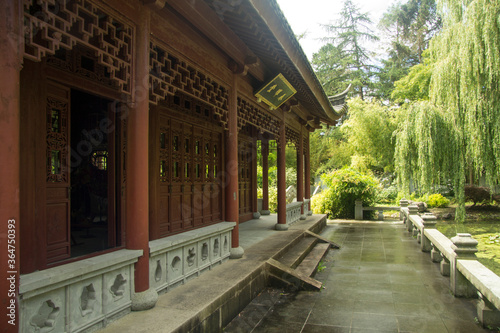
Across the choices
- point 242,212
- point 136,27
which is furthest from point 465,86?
point 136,27

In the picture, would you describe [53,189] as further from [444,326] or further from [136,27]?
[444,326]

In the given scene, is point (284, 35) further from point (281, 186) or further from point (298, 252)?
point (281, 186)

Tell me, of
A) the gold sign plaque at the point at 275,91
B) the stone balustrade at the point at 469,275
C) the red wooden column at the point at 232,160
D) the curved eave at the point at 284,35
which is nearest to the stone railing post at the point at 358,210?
the stone balustrade at the point at 469,275

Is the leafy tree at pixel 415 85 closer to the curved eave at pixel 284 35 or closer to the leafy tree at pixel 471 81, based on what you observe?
the leafy tree at pixel 471 81

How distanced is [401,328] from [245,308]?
5.57ft

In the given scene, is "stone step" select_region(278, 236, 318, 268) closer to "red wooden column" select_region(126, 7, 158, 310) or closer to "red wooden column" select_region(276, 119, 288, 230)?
"red wooden column" select_region(276, 119, 288, 230)

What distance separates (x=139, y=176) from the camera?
3170mm

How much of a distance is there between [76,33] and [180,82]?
4.43 ft

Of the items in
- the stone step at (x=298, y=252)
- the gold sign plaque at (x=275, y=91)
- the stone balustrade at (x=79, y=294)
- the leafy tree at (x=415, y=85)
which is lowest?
the stone step at (x=298, y=252)

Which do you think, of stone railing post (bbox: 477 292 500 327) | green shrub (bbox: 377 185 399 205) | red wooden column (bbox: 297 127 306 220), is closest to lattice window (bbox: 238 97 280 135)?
red wooden column (bbox: 297 127 306 220)

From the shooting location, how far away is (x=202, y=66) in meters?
4.36

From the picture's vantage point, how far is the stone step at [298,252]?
5.81 meters

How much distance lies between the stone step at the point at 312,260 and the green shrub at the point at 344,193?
609cm

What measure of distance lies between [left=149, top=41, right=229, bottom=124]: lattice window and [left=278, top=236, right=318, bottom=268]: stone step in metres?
2.49
